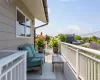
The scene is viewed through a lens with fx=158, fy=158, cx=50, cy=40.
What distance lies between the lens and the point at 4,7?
334 cm

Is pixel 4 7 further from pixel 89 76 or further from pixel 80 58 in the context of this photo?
pixel 89 76

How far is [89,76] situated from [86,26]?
3000 centimetres

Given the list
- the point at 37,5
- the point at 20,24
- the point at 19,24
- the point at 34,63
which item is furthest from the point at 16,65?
the point at 37,5

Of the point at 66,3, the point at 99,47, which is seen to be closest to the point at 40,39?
the point at 99,47

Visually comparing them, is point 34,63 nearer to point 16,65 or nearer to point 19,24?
point 19,24

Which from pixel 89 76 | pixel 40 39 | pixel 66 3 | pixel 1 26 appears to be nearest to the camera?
pixel 89 76

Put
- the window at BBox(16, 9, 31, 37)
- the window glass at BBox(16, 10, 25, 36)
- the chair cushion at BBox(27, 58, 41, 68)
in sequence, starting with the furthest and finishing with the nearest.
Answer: the chair cushion at BBox(27, 58, 41, 68) → the window at BBox(16, 9, 31, 37) → the window glass at BBox(16, 10, 25, 36)

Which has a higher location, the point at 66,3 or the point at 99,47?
the point at 66,3

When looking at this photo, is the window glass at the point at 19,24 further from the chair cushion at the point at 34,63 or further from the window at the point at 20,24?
the chair cushion at the point at 34,63

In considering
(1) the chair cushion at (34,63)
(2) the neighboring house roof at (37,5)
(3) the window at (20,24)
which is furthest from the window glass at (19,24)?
(1) the chair cushion at (34,63)

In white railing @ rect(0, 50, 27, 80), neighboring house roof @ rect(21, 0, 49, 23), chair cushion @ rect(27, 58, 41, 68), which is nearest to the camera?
white railing @ rect(0, 50, 27, 80)

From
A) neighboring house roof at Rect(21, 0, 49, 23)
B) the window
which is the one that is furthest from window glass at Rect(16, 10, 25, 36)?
neighboring house roof at Rect(21, 0, 49, 23)

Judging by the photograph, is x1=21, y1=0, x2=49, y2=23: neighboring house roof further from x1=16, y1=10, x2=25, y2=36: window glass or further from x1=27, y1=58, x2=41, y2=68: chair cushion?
x1=27, y1=58, x2=41, y2=68: chair cushion

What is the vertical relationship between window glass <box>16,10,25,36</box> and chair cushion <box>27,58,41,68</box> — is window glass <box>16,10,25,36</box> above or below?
above
